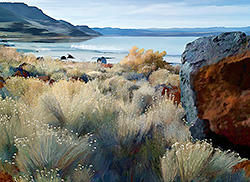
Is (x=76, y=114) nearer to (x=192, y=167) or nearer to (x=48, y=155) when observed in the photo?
(x=48, y=155)

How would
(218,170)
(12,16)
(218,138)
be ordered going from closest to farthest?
(218,170) < (218,138) < (12,16)

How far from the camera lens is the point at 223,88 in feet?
9.73

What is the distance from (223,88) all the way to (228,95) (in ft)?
0.33

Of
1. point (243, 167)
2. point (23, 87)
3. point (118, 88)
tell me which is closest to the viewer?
point (243, 167)

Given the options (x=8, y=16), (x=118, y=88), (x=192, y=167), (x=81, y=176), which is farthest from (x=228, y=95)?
(x=8, y=16)

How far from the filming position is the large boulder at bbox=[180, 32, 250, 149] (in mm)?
2934

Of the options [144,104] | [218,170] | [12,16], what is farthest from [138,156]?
[12,16]

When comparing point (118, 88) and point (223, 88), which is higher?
point (223, 88)

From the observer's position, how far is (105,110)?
3.95 m

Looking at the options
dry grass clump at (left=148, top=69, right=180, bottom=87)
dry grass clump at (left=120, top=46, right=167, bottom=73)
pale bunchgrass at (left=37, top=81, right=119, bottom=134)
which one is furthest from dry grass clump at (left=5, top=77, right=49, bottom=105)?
dry grass clump at (left=120, top=46, right=167, bottom=73)

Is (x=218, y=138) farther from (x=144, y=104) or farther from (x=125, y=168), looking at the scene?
(x=144, y=104)

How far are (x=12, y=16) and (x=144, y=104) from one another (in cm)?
7853

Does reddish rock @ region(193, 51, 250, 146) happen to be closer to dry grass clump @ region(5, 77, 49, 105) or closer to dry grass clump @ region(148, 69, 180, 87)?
dry grass clump @ region(5, 77, 49, 105)

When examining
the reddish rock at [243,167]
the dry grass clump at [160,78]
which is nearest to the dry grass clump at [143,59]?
the dry grass clump at [160,78]
